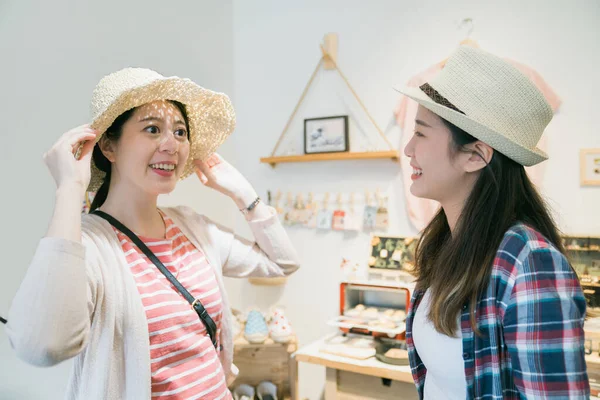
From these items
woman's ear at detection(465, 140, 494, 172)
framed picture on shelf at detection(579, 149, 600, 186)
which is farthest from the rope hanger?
woman's ear at detection(465, 140, 494, 172)

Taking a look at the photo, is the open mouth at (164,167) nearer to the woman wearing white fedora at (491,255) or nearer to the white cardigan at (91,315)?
the white cardigan at (91,315)

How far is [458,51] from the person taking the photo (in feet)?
3.25

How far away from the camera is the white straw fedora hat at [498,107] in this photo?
919 millimetres

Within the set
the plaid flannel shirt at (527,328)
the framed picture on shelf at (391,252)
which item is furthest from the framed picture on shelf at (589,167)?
the plaid flannel shirt at (527,328)

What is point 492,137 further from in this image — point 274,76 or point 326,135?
point 274,76

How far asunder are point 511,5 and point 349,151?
1062 mm

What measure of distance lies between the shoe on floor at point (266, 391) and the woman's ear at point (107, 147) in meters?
1.50

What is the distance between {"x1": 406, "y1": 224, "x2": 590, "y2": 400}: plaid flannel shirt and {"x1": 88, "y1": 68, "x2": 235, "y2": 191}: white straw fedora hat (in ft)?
2.80

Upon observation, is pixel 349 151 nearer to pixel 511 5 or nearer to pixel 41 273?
pixel 511 5

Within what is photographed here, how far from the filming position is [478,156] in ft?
3.18

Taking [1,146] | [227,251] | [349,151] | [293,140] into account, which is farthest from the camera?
[293,140]

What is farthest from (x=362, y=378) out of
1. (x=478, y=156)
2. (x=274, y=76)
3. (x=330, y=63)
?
(x=274, y=76)

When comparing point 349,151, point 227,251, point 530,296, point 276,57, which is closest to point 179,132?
point 227,251

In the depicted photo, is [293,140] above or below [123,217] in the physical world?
above
